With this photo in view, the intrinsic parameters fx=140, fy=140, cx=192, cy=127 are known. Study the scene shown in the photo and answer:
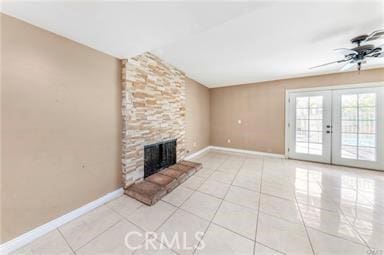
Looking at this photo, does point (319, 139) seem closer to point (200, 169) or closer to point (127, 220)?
point (200, 169)

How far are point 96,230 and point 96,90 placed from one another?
1880 millimetres

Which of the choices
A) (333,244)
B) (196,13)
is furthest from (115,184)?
(333,244)

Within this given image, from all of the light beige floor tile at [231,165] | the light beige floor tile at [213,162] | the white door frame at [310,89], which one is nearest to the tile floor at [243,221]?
the light beige floor tile at [231,165]

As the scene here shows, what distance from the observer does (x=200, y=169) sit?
3.62 metres

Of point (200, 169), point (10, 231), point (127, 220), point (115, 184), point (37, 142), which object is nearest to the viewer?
point (10, 231)

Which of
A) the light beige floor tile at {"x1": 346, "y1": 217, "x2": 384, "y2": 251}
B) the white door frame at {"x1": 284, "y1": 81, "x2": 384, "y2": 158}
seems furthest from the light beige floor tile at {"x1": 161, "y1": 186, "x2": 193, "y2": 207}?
the white door frame at {"x1": 284, "y1": 81, "x2": 384, "y2": 158}

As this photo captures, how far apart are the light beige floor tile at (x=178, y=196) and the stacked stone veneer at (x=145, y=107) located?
0.72 meters

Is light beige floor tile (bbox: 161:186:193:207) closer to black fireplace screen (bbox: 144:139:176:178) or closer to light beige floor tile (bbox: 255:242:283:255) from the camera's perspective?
black fireplace screen (bbox: 144:139:176:178)

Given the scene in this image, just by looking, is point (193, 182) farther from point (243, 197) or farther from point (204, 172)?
point (243, 197)

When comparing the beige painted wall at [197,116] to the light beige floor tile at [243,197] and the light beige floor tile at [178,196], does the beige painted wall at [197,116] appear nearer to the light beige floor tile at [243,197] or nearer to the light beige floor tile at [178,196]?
the light beige floor tile at [178,196]

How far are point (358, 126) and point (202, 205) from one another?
176 inches

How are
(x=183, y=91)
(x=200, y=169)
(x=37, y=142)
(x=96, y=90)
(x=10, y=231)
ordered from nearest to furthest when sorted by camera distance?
(x=10, y=231) < (x=37, y=142) < (x=96, y=90) < (x=200, y=169) < (x=183, y=91)

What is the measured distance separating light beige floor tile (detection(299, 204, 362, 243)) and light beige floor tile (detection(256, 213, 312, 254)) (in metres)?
0.20

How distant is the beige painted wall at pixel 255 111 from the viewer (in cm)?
414
